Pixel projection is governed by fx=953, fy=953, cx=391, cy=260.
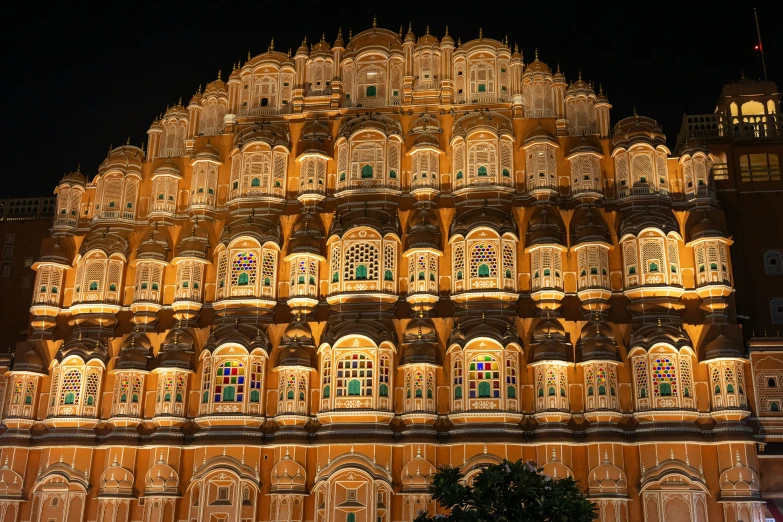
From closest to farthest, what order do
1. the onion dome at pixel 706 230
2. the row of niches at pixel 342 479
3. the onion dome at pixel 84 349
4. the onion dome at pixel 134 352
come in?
1. the row of niches at pixel 342 479
2. the onion dome at pixel 706 230
3. the onion dome at pixel 134 352
4. the onion dome at pixel 84 349

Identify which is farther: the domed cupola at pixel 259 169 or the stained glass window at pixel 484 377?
the domed cupola at pixel 259 169

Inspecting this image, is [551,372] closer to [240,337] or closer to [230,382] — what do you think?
[240,337]

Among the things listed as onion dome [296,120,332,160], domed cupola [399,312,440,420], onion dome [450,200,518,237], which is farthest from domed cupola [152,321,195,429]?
onion dome [450,200,518,237]

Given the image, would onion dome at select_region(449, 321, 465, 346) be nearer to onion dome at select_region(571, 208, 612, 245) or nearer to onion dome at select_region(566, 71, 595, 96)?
onion dome at select_region(571, 208, 612, 245)

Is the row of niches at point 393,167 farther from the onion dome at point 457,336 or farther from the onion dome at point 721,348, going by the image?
the onion dome at point 721,348

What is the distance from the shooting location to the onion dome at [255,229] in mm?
40875

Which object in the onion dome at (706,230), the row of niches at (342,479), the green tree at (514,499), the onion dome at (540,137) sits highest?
the onion dome at (540,137)

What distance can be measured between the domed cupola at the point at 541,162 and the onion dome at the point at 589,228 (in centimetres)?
163

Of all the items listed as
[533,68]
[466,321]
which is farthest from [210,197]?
[533,68]

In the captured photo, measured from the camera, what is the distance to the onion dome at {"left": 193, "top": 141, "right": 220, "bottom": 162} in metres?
43.2

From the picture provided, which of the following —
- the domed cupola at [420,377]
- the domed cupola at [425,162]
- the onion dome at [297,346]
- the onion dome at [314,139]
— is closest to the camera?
the domed cupola at [420,377]

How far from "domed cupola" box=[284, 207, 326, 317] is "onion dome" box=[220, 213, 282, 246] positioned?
902 mm

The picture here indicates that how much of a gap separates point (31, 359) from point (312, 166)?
1480 cm

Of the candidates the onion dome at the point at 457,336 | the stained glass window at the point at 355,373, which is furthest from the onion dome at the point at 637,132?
the stained glass window at the point at 355,373
